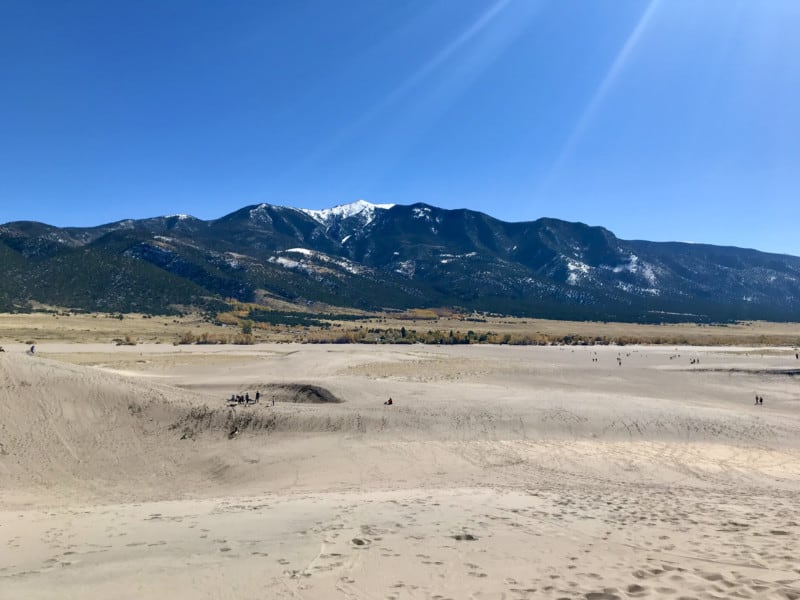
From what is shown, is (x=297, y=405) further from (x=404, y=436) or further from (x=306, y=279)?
(x=306, y=279)

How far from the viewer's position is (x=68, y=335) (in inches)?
2606

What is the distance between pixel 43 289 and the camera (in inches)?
4737

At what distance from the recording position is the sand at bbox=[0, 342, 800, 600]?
7.20 m

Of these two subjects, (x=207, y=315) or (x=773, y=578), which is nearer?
(x=773, y=578)

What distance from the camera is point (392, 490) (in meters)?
14.6

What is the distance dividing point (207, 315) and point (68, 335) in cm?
5096

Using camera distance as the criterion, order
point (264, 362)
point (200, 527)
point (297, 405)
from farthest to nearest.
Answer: point (264, 362) → point (297, 405) → point (200, 527)

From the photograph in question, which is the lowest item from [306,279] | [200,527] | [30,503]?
[30,503]

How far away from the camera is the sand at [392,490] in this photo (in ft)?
23.6

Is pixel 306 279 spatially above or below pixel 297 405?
above

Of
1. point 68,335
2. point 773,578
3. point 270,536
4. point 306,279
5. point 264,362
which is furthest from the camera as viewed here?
point 306,279

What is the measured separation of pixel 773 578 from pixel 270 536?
307 inches

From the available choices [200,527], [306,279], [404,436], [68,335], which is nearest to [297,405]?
[404,436]

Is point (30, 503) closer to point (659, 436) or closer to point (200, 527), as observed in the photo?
point (200, 527)
